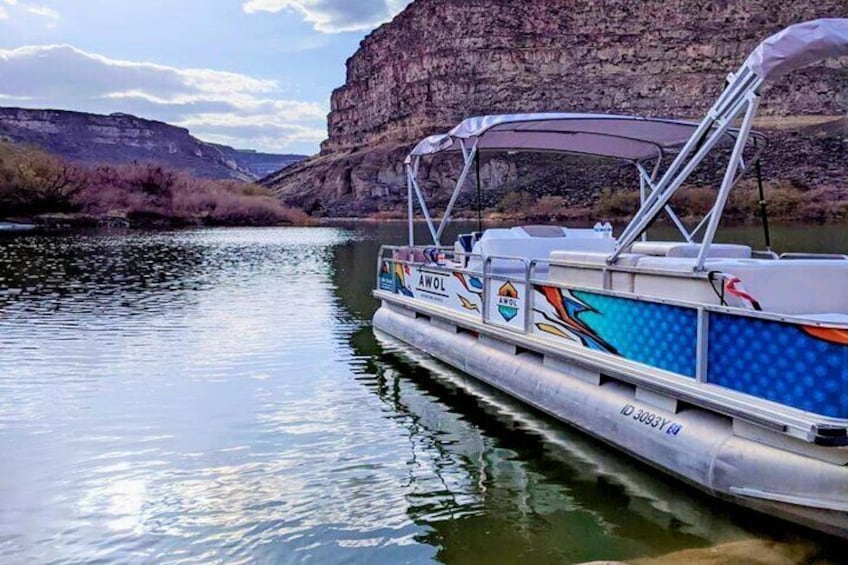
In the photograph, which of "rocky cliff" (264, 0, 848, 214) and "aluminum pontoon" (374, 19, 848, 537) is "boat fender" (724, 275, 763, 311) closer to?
"aluminum pontoon" (374, 19, 848, 537)

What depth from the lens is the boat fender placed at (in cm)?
576

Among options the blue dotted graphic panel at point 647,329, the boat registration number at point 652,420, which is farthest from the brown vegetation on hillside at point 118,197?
the boat registration number at point 652,420

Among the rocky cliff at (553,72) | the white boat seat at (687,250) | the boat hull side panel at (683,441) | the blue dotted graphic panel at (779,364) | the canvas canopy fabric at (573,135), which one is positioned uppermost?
the rocky cliff at (553,72)

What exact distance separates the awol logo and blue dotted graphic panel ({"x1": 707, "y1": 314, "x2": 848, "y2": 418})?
3381 millimetres

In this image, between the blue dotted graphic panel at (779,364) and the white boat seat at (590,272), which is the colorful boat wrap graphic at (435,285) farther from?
the blue dotted graphic panel at (779,364)

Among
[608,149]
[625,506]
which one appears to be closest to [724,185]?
[625,506]

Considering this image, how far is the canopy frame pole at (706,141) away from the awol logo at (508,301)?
191 cm

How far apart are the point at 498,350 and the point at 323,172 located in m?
125

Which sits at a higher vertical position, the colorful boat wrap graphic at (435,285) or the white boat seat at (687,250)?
the white boat seat at (687,250)

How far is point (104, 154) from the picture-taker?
196m

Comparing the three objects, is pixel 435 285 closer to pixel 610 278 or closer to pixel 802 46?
pixel 610 278

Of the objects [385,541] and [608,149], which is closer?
[385,541]

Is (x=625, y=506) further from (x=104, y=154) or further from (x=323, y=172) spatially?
(x=104, y=154)

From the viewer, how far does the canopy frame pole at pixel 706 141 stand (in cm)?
620
